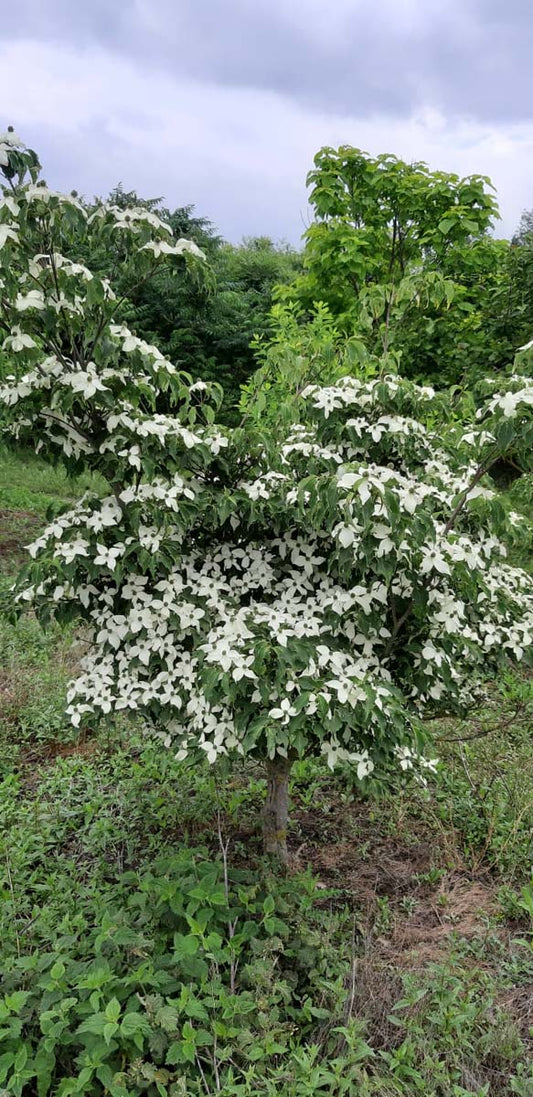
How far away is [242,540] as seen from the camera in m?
2.30

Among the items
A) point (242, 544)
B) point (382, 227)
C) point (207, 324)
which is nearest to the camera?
point (242, 544)

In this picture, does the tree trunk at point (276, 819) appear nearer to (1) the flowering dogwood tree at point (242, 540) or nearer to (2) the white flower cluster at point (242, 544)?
(1) the flowering dogwood tree at point (242, 540)

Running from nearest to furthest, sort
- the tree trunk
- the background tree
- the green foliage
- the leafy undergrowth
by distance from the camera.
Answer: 1. the leafy undergrowth
2. the tree trunk
3. the green foliage
4. the background tree

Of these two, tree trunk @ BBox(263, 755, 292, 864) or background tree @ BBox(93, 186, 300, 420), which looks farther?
background tree @ BBox(93, 186, 300, 420)

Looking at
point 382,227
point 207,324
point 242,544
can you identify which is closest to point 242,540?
point 242,544

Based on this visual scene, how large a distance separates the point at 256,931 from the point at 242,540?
1169 millimetres

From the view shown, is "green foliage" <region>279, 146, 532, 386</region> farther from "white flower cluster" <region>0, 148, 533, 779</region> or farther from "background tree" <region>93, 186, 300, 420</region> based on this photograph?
"background tree" <region>93, 186, 300, 420</region>

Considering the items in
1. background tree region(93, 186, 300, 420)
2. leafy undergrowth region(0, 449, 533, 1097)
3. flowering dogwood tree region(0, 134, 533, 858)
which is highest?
background tree region(93, 186, 300, 420)

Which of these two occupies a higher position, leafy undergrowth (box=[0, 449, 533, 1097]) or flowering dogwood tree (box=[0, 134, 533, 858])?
flowering dogwood tree (box=[0, 134, 533, 858])

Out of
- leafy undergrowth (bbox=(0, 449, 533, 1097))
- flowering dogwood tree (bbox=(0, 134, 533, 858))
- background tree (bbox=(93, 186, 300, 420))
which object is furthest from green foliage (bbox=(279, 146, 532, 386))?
background tree (bbox=(93, 186, 300, 420))

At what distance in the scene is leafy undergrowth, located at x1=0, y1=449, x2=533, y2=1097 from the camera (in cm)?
169

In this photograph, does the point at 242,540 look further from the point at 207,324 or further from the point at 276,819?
→ the point at 207,324

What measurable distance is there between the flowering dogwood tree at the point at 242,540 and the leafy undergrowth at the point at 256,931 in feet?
1.39

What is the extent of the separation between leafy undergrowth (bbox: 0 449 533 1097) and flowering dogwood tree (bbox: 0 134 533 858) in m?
0.42
